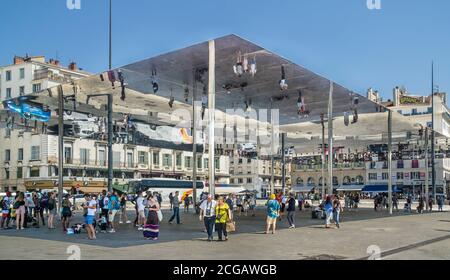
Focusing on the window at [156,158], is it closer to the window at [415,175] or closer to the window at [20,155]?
the window at [20,155]

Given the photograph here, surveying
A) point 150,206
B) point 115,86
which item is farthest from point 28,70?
point 150,206

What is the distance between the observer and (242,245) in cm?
1661

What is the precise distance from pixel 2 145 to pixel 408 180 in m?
A: 69.7

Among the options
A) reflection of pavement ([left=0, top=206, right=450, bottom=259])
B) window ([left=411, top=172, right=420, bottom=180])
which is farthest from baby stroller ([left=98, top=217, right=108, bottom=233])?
window ([left=411, top=172, right=420, bottom=180])

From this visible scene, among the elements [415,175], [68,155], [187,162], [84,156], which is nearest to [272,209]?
[68,155]

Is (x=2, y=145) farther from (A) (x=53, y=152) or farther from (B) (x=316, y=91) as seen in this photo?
(B) (x=316, y=91)

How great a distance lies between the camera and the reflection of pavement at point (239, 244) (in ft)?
46.9

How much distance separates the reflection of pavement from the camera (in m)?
14.3

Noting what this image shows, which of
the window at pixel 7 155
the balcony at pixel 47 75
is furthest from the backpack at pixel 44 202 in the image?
the window at pixel 7 155

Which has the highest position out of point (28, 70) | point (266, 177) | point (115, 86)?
point (28, 70)

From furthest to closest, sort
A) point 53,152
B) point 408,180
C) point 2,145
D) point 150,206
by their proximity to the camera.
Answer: point 408,180
point 2,145
point 53,152
point 150,206

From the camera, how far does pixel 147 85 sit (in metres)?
27.2

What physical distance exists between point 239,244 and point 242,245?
0.33 metres

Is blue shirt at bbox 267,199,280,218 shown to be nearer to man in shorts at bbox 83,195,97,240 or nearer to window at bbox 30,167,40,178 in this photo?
man in shorts at bbox 83,195,97,240
